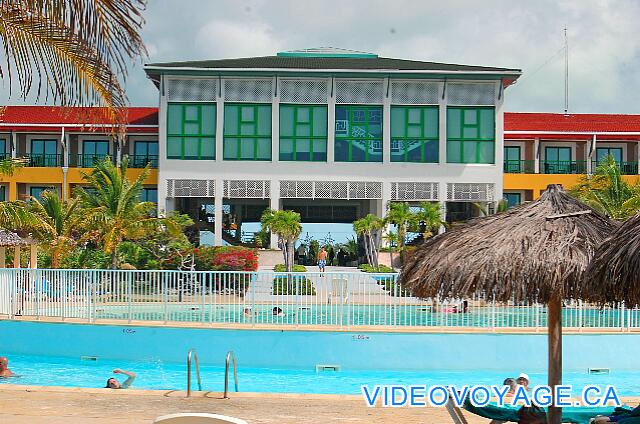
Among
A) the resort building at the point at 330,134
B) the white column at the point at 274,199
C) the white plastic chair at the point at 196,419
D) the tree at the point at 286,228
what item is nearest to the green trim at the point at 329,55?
the resort building at the point at 330,134

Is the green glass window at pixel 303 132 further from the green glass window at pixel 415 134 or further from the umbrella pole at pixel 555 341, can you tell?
the umbrella pole at pixel 555 341

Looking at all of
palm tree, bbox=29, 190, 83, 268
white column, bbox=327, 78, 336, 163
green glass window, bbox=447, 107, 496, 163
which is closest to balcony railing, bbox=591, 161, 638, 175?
green glass window, bbox=447, 107, 496, 163

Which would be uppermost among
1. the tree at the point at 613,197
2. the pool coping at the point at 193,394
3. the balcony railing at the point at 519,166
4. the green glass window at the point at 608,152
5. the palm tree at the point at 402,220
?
the green glass window at the point at 608,152

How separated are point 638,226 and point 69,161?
39482mm

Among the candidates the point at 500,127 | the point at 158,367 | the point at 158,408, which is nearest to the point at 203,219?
the point at 500,127

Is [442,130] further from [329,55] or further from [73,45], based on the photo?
[73,45]

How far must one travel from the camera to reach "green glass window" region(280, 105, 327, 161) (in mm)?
39125

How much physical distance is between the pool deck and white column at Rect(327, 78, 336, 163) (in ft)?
93.1

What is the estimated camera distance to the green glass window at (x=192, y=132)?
128ft

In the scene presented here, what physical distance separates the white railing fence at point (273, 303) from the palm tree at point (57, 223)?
30.8ft

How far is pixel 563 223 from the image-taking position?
9133 mm

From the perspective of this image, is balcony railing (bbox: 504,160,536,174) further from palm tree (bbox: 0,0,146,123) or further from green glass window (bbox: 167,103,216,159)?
palm tree (bbox: 0,0,146,123)

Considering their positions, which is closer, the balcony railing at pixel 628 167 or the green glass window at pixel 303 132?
the green glass window at pixel 303 132

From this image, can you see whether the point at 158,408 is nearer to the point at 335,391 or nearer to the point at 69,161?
the point at 335,391
